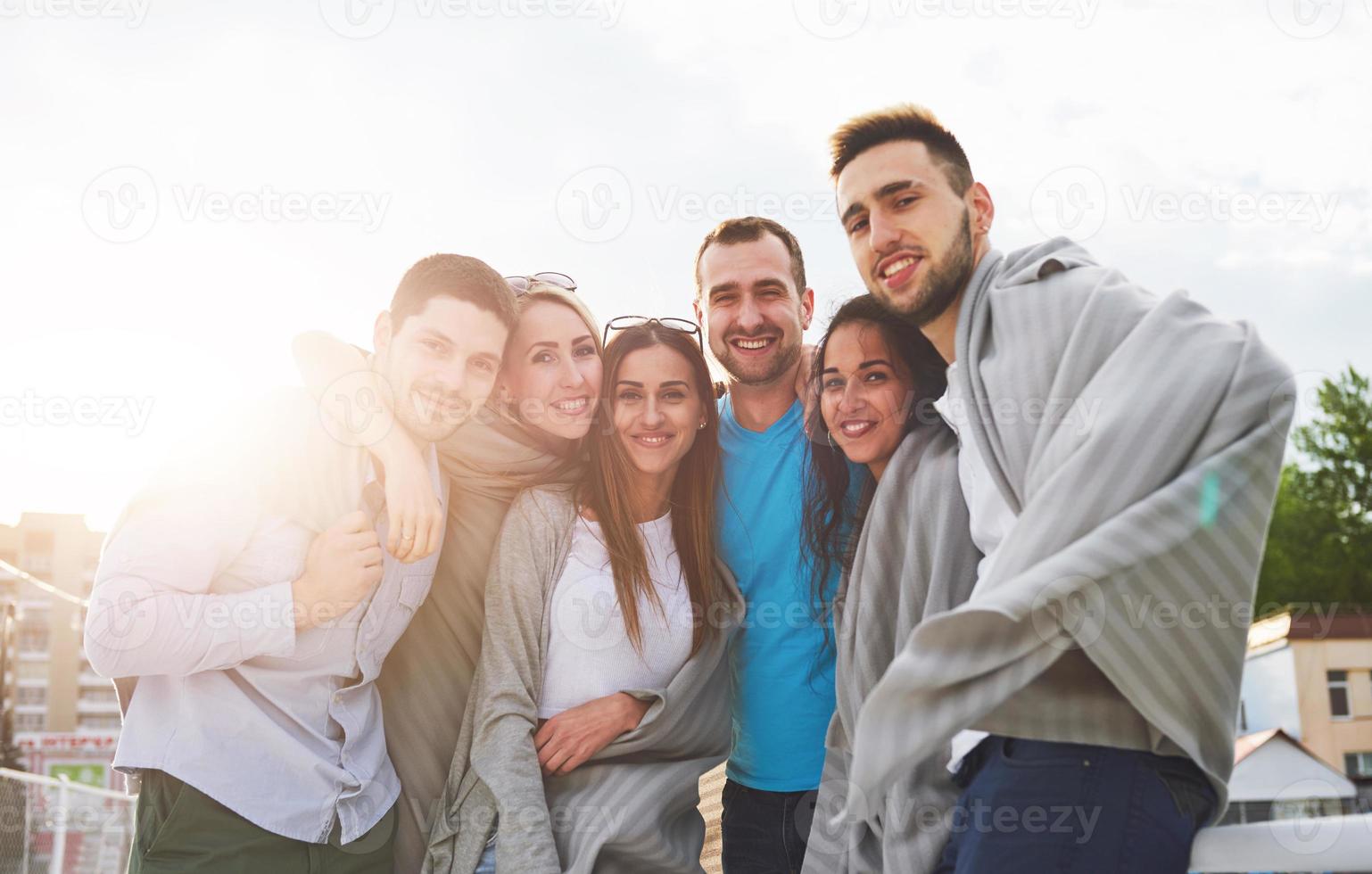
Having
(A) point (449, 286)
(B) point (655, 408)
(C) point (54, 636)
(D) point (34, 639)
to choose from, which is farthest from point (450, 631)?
(D) point (34, 639)

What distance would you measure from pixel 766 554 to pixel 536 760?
1.01 m

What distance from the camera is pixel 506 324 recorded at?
344 centimetres

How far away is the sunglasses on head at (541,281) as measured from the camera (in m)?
3.86

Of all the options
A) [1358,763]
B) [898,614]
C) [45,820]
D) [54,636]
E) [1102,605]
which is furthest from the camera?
[54,636]

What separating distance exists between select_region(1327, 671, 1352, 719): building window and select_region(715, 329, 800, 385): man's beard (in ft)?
87.0

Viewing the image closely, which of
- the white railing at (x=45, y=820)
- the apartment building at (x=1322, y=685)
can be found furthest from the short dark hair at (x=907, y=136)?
the apartment building at (x=1322, y=685)

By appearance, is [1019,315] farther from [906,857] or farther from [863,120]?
[906,857]

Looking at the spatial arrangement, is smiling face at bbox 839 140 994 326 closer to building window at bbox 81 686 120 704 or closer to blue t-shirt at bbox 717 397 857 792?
blue t-shirt at bbox 717 397 857 792

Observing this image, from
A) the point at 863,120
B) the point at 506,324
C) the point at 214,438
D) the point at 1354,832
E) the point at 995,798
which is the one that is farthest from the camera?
the point at 506,324

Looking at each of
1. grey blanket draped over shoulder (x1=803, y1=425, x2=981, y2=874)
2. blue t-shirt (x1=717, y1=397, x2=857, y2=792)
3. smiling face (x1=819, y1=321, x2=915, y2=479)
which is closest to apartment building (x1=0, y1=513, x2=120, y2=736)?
blue t-shirt (x1=717, y1=397, x2=857, y2=792)

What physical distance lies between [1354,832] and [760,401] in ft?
7.72

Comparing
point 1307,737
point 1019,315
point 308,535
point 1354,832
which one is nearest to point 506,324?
point 308,535

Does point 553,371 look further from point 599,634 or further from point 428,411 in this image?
point 599,634

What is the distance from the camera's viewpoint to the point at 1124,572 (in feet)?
6.63
